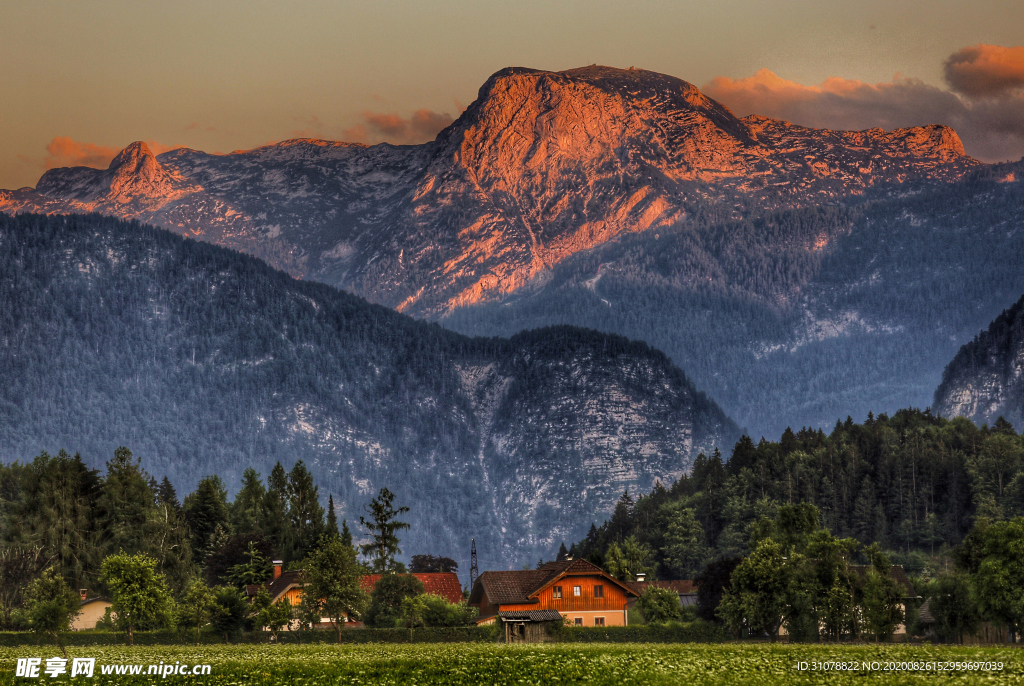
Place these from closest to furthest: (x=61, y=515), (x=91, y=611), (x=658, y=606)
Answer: (x=658, y=606) → (x=91, y=611) → (x=61, y=515)

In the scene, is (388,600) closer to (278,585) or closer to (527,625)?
(527,625)

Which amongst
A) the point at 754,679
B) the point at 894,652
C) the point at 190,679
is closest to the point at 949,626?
the point at 894,652

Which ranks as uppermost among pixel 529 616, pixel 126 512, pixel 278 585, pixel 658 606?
pixel 126 512

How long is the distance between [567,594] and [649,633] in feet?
90.3

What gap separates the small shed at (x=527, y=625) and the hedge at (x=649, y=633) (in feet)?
4.28

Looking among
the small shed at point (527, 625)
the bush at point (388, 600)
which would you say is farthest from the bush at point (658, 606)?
the bush at point (388, 600)

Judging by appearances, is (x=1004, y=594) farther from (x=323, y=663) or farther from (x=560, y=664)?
(x=323, y=663)

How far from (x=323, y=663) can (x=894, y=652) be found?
32.4 metres

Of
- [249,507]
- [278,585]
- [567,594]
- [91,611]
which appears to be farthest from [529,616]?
[249,507]

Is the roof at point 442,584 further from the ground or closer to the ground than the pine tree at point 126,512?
closer to the ground

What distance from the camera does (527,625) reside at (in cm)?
8438

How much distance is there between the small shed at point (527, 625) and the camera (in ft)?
271

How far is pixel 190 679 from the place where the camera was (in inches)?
2055

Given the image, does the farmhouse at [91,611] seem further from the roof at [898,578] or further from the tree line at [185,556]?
the roof at [898,578]
